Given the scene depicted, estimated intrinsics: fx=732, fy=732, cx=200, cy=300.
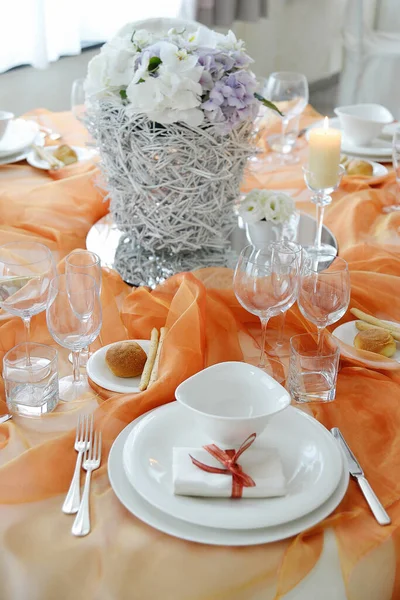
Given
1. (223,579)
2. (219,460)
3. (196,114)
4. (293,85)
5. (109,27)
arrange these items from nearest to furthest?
(223,579), (219,460), (196,114), (293,85), (109,27)

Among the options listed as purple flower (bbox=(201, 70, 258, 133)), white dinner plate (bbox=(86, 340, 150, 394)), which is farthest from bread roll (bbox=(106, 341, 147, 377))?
purple flower (bbox=(201, 70, 258, 133))

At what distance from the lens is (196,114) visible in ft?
4.02

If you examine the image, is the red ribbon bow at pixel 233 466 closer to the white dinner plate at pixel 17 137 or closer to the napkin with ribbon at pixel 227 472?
the napkin with ribbon at pixel 227 472

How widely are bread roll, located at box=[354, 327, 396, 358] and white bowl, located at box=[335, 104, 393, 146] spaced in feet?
3.07

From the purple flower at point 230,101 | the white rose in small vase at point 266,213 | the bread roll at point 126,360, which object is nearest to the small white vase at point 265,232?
the white rose in small vase at point 266,213

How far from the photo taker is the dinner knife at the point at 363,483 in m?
0.82

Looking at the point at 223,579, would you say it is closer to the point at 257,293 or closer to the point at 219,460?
the point at 219,460

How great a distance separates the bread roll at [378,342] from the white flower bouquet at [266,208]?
1.25 ft

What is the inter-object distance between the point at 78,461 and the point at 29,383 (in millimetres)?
172

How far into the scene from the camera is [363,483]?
87 centimetres

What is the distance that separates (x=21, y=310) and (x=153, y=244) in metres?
0.38

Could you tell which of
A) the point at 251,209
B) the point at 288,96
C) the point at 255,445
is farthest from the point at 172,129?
the point at 288,96

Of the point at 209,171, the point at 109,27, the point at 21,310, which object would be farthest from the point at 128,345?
the point at 109,27

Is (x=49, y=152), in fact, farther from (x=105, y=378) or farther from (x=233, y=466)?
(x=233, y=466)
